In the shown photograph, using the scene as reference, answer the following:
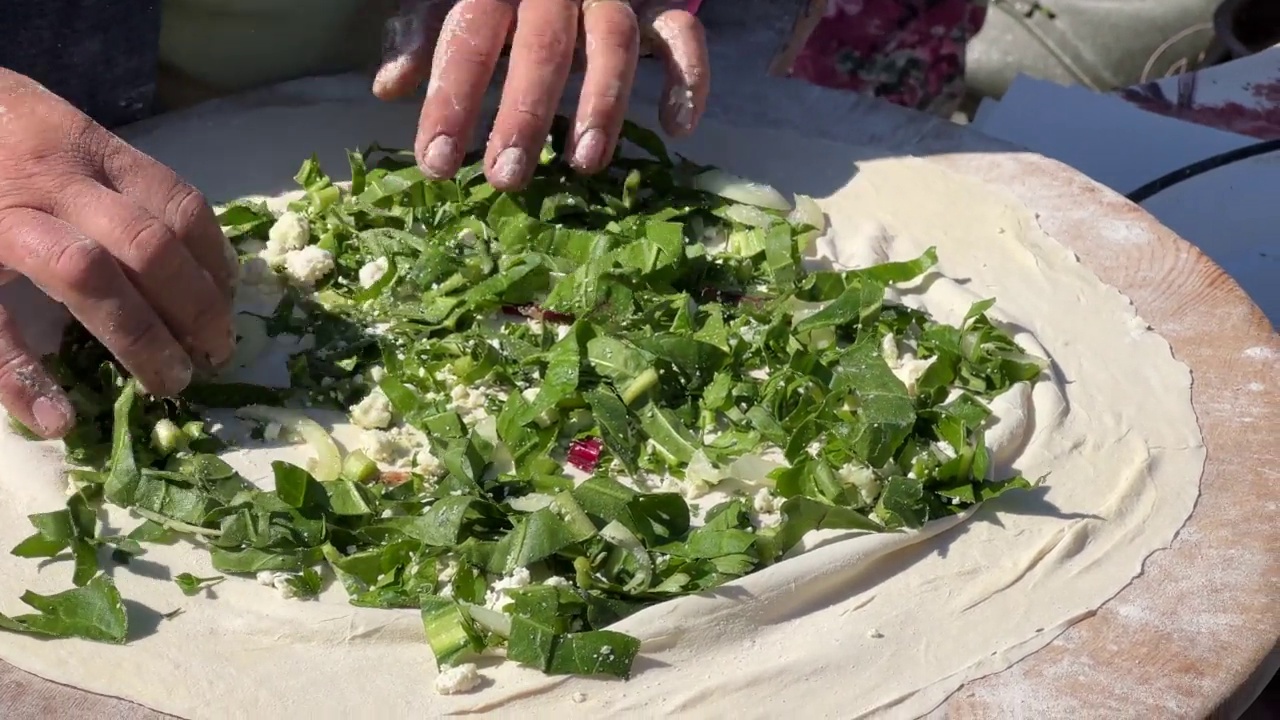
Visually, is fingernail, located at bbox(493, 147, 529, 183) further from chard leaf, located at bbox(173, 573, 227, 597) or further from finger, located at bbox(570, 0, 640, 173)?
chard leaf, located at bbox(173, 573, 227, 597)

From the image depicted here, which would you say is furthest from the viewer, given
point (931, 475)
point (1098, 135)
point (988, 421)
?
point (1098, 135)

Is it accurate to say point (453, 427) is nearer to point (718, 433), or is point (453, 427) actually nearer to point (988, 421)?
point (718, 433)

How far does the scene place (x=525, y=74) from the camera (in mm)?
1713

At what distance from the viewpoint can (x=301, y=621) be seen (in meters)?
1.17

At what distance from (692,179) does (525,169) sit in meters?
0.28

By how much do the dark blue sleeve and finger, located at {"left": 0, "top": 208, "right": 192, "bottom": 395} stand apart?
54 centimetres

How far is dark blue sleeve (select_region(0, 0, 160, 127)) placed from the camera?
171cm

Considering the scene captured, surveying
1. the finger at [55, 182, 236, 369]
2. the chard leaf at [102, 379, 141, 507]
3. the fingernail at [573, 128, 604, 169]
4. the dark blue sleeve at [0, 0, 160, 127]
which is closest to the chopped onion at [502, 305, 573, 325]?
the fingernail at [573, 128, 604, 169]

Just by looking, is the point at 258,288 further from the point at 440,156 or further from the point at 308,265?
the point at 440,156

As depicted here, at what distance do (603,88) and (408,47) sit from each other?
327mm

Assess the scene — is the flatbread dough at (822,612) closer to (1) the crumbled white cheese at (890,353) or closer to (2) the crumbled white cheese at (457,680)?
(2) the crumbled white cheese at (457,680)

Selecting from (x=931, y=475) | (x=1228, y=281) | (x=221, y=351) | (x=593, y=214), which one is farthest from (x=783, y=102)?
(x=221, y=351)

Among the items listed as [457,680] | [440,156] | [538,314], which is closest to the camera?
[457,680]

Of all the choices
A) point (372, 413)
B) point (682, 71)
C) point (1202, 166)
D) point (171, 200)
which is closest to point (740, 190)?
point (682, 71)
